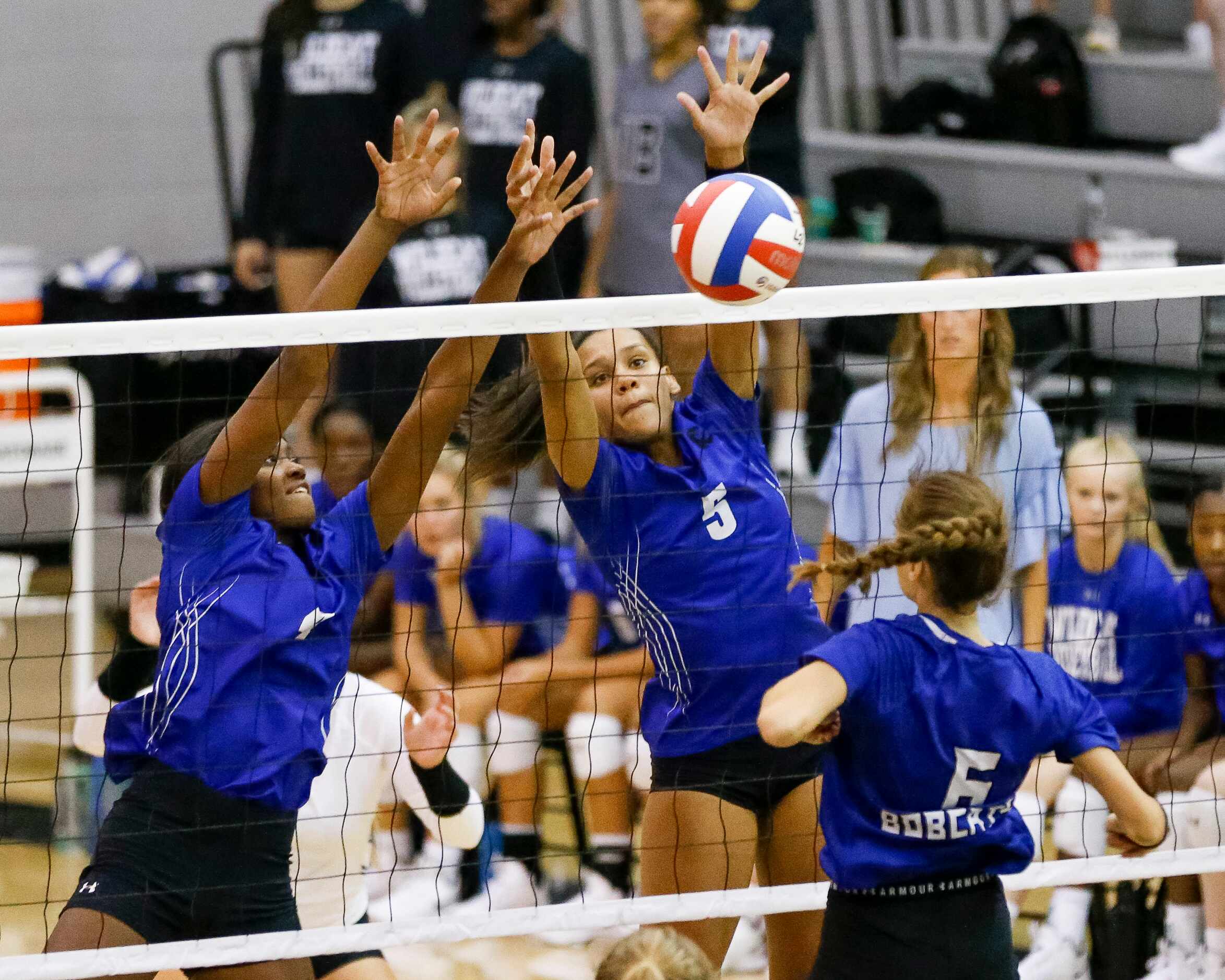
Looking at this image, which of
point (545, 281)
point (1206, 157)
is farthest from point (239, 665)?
point (1206, 157)

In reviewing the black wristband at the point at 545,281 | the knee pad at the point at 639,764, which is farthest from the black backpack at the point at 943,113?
the black wristband at the point at 545,281

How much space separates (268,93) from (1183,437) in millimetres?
3975

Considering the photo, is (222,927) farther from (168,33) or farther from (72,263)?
(168,33)

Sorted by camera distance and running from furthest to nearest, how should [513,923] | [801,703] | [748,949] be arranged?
[748,949] → [513,923] → [801,703]

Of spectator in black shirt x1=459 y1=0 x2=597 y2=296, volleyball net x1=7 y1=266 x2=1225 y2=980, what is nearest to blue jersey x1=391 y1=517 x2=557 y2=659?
volleyball net x1=7 y1=266 x2=1225 y2=980

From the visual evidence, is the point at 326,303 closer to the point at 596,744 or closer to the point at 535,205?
the point at 535,205

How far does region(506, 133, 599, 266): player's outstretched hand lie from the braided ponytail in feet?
2.69

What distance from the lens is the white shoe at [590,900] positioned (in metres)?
4.96

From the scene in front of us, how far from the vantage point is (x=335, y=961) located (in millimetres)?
3646

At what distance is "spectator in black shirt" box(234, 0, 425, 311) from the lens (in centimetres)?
679

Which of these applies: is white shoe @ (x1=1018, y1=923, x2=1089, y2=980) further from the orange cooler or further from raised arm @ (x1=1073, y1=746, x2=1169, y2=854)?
the orange cooler

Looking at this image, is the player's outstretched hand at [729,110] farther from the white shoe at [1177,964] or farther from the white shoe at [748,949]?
the white shoe at [1177,964]

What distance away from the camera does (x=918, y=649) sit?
115 inches

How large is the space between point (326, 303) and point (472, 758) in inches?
86.9
